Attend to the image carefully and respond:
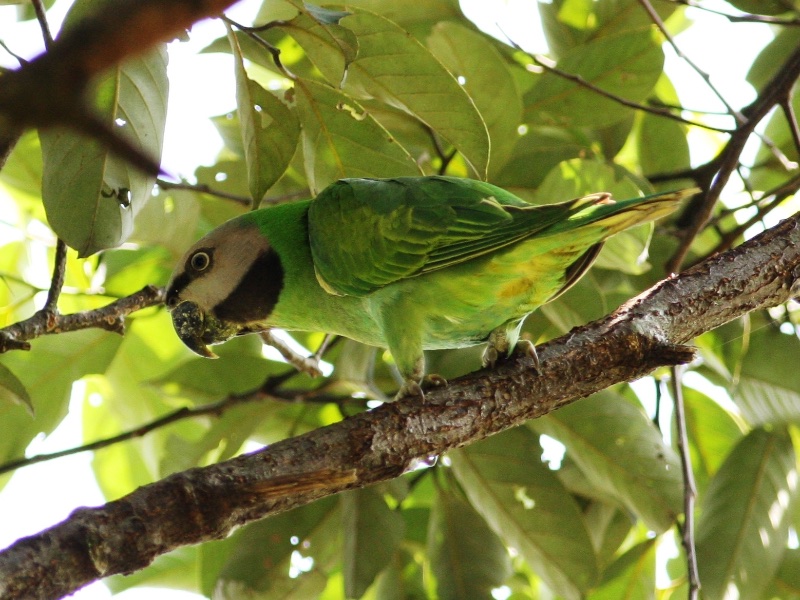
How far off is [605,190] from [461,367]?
953mm

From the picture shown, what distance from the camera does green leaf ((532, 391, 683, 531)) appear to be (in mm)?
3197

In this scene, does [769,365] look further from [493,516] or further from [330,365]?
[330,365]

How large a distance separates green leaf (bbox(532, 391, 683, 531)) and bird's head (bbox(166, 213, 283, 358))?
1.39m

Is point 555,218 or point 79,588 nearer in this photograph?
point 79,588

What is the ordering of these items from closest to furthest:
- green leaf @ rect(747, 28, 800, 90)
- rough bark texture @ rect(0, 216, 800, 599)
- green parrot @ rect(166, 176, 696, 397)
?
rough bark texture @ rect(0, 216, 800, 599)
green parrot @ rect(166, 176, 696, 397)
green leaf @ rect(747, 28, 800, 90)

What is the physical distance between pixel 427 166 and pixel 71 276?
182cm

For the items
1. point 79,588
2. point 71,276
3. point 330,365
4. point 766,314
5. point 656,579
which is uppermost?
point 71,276

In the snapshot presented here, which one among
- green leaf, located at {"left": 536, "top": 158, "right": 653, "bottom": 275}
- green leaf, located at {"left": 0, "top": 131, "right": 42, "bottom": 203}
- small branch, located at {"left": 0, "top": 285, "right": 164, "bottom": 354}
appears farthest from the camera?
green leaf, located at {"left": 0, "top": 131, "right": 42, "bottom": 203}

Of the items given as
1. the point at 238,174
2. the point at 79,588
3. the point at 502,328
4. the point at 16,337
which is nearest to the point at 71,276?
the point at 238,174

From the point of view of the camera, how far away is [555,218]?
250cm

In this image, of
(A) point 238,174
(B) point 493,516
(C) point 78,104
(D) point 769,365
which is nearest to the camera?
(C) point 78,104

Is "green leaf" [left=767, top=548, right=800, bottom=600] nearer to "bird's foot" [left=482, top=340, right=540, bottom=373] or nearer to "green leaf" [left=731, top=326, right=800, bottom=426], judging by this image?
"green leaf" [left=731, top=326, right=800, bottom=426]

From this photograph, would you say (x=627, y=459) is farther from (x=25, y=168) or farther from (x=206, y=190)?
(x=25, y=168)

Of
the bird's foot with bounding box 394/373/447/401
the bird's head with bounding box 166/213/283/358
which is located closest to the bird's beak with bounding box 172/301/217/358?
the bird's head with bounding box 166/213/283/358
